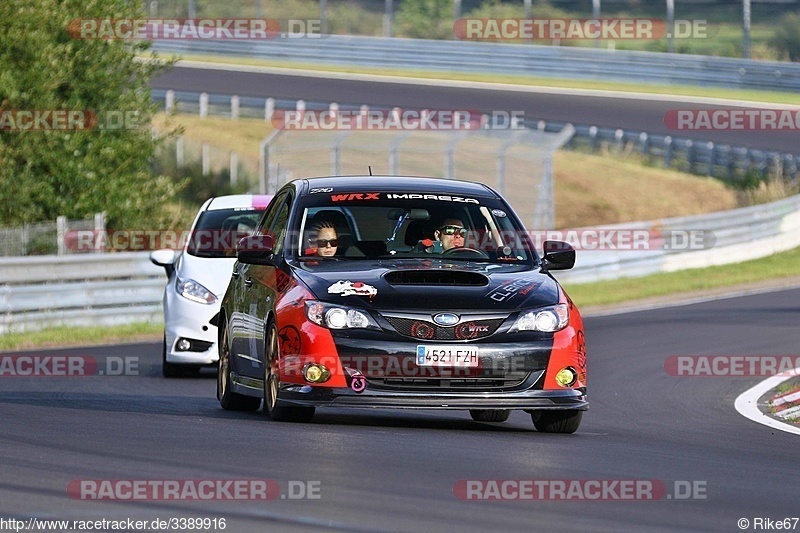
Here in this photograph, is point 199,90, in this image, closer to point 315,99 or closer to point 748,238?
point 315,99

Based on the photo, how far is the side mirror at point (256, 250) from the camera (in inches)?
423

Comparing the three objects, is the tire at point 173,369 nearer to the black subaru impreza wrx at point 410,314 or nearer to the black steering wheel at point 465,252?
the black subaru impreza wrx at point 410,314

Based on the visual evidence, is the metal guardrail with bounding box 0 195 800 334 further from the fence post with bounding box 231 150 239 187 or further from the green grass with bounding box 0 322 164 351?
the fence post with bounding box 231 150 239 187

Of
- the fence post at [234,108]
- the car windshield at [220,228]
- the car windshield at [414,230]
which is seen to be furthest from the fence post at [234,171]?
the car windshield at [414,230]

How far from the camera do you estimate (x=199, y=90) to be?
42875mm

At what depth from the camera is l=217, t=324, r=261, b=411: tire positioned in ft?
38.5

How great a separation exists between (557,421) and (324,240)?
1.88 meters

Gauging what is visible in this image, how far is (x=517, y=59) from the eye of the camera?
4666 cm

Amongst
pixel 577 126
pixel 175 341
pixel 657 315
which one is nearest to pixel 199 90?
pixel 577 126

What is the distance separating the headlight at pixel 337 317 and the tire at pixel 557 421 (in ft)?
4.55

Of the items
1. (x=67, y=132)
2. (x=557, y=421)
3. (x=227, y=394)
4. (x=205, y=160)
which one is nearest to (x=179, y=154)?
(x=205, y=160)

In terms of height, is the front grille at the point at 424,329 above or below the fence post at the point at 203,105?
above

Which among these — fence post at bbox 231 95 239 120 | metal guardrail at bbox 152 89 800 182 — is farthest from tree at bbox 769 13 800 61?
fence post at bbox 231 95 239 120

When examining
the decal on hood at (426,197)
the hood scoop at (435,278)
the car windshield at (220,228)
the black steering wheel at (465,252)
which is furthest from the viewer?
the car windshield at (220,228)
